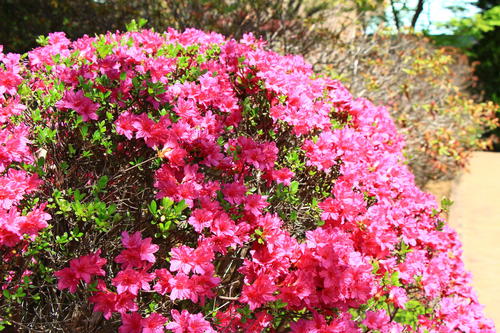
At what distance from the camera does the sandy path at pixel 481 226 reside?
543 cm

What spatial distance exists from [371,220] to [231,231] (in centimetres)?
91

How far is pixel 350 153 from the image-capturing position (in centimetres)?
298

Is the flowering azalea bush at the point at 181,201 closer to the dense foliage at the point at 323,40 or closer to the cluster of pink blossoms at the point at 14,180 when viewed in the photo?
the cluster of pink blossoms at the point at 14,180

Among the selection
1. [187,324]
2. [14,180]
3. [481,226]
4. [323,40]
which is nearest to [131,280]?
[187,324]

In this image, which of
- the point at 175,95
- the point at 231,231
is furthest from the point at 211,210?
the point at 175,95

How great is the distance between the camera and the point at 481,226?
7.44m

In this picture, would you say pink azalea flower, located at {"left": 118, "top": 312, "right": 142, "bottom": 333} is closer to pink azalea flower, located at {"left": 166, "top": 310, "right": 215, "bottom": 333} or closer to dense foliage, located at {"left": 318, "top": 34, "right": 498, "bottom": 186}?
pink azalea flower, located at {"left": 166, "top": 310, "right": 215, "bottom": 333}

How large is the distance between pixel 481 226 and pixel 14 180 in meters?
6.80

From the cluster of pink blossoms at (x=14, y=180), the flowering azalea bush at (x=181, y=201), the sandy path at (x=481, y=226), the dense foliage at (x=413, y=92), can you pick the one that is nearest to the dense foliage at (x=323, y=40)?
the dense foliage at (x=413, y=92)

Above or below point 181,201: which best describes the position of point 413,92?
below

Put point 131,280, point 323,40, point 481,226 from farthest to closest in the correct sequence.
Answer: point 323,40, point 481,226, point 131,280

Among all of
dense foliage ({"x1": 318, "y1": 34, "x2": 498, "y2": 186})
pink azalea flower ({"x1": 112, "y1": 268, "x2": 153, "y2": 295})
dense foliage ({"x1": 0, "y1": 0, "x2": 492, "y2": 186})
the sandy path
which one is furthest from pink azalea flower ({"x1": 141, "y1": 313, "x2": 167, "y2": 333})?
dense foliage ({"x1": 0, "y1": 0, "x2": 492, "y2": 186})

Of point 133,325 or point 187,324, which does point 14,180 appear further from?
point 187,324

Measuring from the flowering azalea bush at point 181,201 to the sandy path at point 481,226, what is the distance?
282 centimetres
